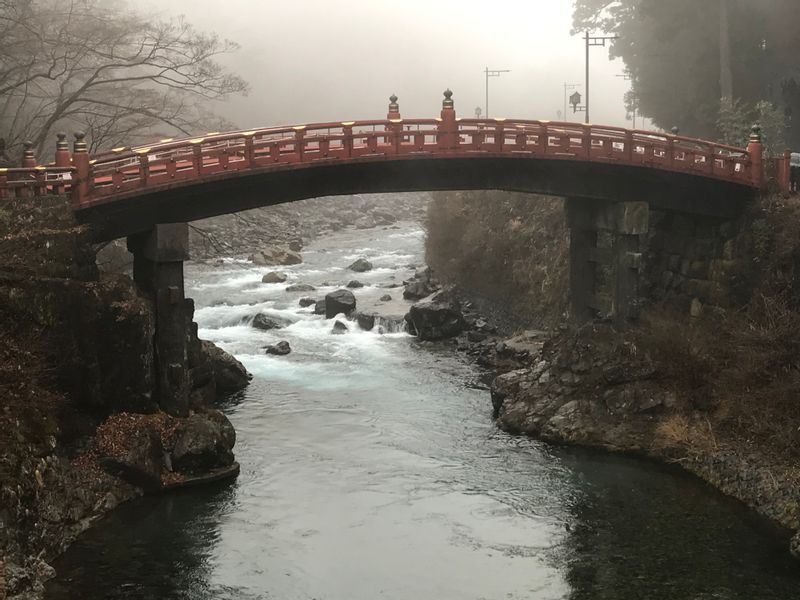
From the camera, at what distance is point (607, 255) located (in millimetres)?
37938

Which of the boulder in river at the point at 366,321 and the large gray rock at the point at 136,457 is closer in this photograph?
the large gray rock at the point at 136,457

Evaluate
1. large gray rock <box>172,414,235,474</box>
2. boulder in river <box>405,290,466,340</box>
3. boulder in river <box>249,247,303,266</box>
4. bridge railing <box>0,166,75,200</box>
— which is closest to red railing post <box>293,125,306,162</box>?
bridge railing <box>0,166,75,200</box>

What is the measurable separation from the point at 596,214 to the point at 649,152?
396 cm

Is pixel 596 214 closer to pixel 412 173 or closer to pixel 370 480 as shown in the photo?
pixel 412 173

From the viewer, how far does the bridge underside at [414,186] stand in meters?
29.6

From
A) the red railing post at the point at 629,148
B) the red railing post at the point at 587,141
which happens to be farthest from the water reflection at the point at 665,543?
the red railing post at the point at 629,148

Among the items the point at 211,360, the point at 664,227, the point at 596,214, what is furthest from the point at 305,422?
the point at 664,227

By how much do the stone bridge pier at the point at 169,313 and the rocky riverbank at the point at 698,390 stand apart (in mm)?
11203

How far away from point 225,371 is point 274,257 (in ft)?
98.9

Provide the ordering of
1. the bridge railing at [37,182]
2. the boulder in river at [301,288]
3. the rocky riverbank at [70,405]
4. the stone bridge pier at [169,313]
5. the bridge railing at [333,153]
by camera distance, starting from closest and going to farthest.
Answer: the rocky riverbank at [70,405]
the bridge railing at [37,182]
the bridge railing at [333,153]
the stone bridge pier at [169,313]
the boulder in river at [301,288]

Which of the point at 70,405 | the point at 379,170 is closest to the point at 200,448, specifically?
the point at 70,405

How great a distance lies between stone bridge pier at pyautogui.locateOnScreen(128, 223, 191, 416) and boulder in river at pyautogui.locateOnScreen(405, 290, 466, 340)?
17.8 metres

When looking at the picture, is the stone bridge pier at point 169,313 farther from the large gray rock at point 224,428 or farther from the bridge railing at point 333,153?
the bridge railing at point 333,153

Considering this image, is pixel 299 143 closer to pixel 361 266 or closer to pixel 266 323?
pixel 266 323
